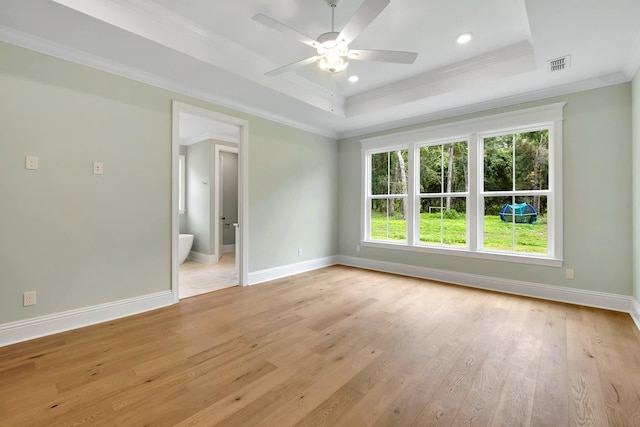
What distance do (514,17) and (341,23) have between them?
5.27ft

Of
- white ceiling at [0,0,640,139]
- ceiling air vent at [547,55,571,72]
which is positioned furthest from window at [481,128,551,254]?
ceiling air vent at [547,55,571,72]

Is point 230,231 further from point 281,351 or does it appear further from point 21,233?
point 281,351

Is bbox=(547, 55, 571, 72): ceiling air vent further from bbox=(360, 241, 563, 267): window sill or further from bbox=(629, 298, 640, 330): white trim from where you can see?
bbox=(629, 298, 640, 330): white trim

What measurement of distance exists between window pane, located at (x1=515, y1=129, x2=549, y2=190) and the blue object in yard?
0.84 feet

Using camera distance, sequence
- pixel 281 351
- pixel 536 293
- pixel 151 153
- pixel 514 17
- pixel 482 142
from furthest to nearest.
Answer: pixel 482 142
pixel 536 293
pixel 151 153
pixel 514 17
pixel 281 351

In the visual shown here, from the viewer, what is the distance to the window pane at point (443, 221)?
439 centimetres

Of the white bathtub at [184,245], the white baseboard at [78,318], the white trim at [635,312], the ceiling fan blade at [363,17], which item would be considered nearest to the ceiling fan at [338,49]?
the ceiling fan blade at [363,17]

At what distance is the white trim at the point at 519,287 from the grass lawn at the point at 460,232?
458 mm

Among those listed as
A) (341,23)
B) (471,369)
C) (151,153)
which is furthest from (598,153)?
(151,153)

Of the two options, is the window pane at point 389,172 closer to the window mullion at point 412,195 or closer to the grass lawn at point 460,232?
the window mullion at point 412,195

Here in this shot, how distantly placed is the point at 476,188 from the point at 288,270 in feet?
10.5

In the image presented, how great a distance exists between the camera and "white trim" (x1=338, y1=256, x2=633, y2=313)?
128 inches

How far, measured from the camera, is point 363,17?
1.94 metres

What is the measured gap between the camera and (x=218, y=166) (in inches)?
246
